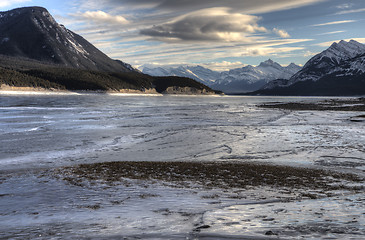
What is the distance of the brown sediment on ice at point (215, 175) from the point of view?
12.5m

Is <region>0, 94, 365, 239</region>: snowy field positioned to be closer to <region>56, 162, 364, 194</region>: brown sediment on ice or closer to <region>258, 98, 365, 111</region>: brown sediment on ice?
<region>56, 162, 364, 194</region>: brown sediment on ice

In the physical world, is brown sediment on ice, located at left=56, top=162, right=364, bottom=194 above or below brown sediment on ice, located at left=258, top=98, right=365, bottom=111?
below

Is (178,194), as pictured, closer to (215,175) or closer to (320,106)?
(215,175)

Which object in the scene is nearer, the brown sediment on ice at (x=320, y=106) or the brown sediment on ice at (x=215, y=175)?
the brown sediment on ice at (x=215, y=175)

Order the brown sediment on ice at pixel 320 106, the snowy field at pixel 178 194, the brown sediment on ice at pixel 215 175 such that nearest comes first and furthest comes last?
the snowy field at pixel 178 194
the brown sediment on ice at pixel 215 175
the brown sediment on ice at pixel 320 106

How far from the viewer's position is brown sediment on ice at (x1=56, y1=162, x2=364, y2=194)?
1245 cm

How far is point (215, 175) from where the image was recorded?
45.5ft

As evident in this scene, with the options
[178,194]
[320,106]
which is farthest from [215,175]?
[320,106]

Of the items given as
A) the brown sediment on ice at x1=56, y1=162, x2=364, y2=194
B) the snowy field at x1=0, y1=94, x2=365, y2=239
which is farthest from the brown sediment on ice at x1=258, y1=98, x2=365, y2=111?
the brown sediment on ice at x1=56, y1=162, x2=364, y2=194

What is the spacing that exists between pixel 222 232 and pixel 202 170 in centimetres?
766

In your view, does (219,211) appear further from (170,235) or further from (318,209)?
(318,209)

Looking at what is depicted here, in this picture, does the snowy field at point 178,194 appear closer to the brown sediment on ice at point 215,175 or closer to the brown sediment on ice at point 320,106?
the brown sediment on ice at point 215,175

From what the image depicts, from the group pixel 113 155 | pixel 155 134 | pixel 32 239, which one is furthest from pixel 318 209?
pixel 155 134

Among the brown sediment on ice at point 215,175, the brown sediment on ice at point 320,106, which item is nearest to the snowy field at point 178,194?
the brown sediment on ice at point 215,175
